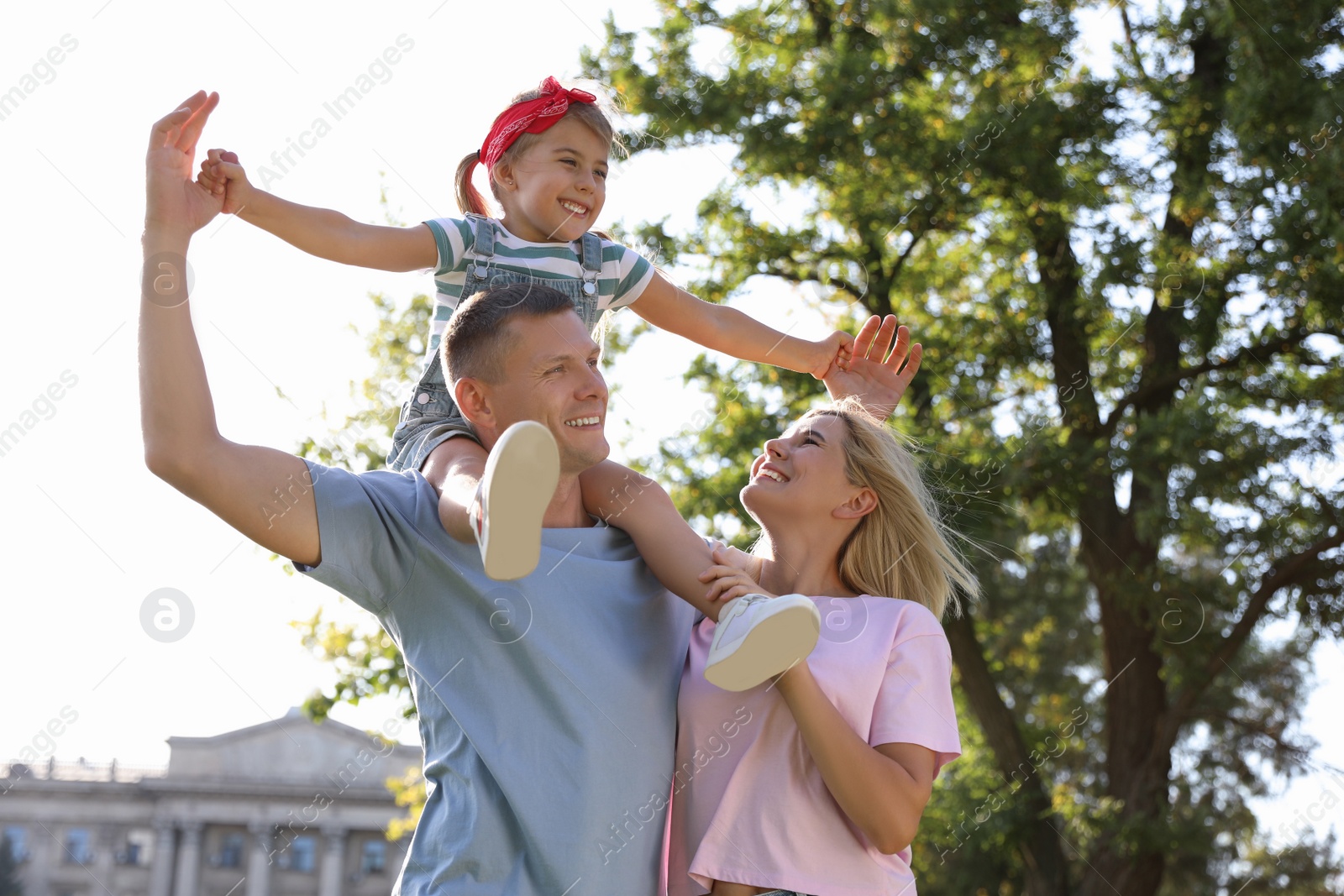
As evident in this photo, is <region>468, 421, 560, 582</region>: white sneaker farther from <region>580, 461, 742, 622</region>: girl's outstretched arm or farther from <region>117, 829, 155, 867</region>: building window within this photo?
<region>117, 829, 155, 867</region>: building window

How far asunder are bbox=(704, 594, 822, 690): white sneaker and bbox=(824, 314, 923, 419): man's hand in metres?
1.12

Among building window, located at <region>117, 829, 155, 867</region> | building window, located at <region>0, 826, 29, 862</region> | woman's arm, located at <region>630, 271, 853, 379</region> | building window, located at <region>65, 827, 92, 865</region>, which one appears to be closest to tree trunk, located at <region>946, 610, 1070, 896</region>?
woman's arm, located at <region>630, 271, 853, 379</region>

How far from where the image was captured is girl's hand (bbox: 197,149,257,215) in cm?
211

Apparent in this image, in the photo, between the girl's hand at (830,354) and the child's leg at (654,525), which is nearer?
the child's leg at (654,525)

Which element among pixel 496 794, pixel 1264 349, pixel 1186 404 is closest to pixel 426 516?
pixel 496 794

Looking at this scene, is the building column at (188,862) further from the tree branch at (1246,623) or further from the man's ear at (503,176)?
the man's ear at (503,176)

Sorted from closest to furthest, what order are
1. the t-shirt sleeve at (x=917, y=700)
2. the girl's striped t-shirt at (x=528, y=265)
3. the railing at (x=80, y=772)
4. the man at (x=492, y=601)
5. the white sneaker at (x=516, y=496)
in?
the white sneaker at (x=516, y=496) < the man at (x=492, y=601) < the t-shirt sleeve at (x=917, y=700) < the girl's striped t-shirt at (x=528, y=265) < the railing at (x=80, y=772)

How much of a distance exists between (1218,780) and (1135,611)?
632 cm

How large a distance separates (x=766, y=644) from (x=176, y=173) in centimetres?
115

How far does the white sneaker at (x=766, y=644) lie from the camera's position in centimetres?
189

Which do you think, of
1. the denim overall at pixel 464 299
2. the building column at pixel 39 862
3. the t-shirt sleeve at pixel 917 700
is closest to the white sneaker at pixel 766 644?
the t-shirt sleeve at pixel 917 700

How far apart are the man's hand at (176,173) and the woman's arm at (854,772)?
120 cm

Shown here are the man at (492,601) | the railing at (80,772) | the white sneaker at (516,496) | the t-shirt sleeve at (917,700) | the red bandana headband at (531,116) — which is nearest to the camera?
the white sneaker at (516,496)

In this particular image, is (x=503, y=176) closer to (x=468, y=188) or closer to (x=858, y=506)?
(x=468, y=188)
